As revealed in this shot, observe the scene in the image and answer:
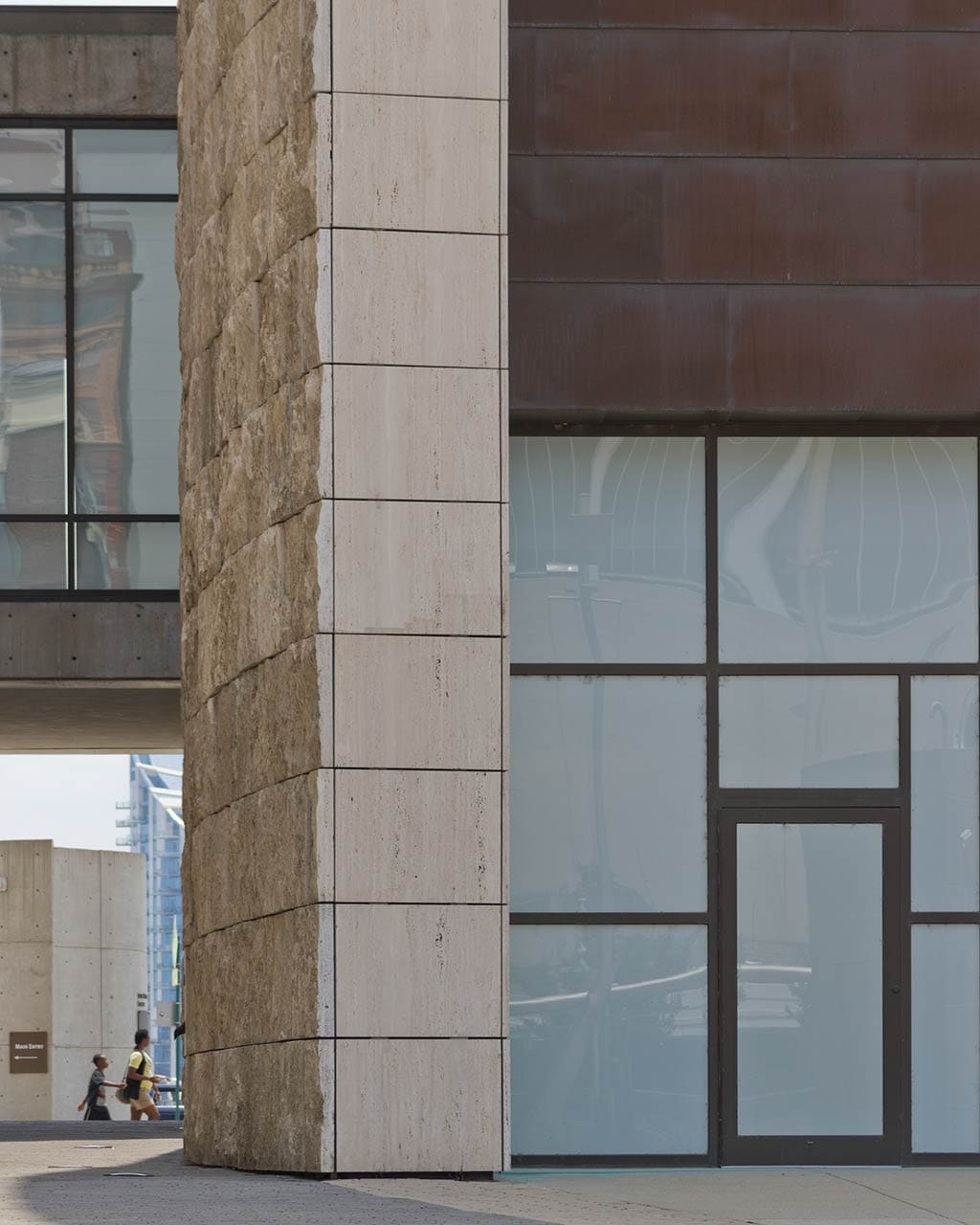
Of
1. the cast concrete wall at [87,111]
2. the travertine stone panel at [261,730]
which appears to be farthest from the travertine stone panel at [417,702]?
the cast concrete wall at [87,111]

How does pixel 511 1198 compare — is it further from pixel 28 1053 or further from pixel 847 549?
pixel 28 1053

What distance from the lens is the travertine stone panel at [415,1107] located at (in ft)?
41.6

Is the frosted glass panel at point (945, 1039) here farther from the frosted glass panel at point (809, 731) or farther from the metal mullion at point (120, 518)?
the metal mullion at point (120, 518)

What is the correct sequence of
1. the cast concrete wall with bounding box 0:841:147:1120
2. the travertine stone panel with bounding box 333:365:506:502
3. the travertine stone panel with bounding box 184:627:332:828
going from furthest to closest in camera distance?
the cast concrete wall with bounding box 0:841:147:1120 → the travertine stone panel with bounding box 333:365:506:502 → the travertine stone panel with bounding box 184:627:332:828

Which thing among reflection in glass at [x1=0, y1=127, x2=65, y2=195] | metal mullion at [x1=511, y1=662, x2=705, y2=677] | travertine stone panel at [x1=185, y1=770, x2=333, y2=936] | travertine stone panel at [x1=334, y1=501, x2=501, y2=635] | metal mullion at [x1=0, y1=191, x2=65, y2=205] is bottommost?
travertine stone panel at [x1=185, y1=770, x2=333, y2=936]

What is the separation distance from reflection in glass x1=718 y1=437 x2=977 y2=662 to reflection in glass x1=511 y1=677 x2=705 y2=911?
24.0 inches

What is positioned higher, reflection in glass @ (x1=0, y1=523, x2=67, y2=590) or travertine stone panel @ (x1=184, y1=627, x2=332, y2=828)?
reflection in glass @ (x1=0, y1=523, x2=67, y2=590)

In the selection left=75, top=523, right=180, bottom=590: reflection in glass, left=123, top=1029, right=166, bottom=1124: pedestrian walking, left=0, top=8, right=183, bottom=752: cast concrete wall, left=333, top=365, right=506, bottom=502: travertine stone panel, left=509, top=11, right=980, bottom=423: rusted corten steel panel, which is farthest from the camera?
left=123, top=1029, right=166, bottom=1124: pedestrian walking

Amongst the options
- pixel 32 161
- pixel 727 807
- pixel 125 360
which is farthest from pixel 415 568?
pixel 32 161

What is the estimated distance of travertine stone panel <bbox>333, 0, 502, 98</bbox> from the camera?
43.4ft

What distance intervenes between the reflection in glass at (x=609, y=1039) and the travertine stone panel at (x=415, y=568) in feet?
7.69

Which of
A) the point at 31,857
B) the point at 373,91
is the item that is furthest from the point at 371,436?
the point at 31,857

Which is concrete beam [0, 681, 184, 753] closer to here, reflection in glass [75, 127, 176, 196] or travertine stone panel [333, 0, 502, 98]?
reflection in glass [75, 127, 176, 196]

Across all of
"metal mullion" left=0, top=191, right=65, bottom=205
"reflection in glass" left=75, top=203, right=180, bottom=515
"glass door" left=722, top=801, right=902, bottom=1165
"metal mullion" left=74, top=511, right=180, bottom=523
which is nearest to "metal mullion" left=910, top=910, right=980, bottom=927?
"glass door" left=722, top=801, right=902, bottom=1165
